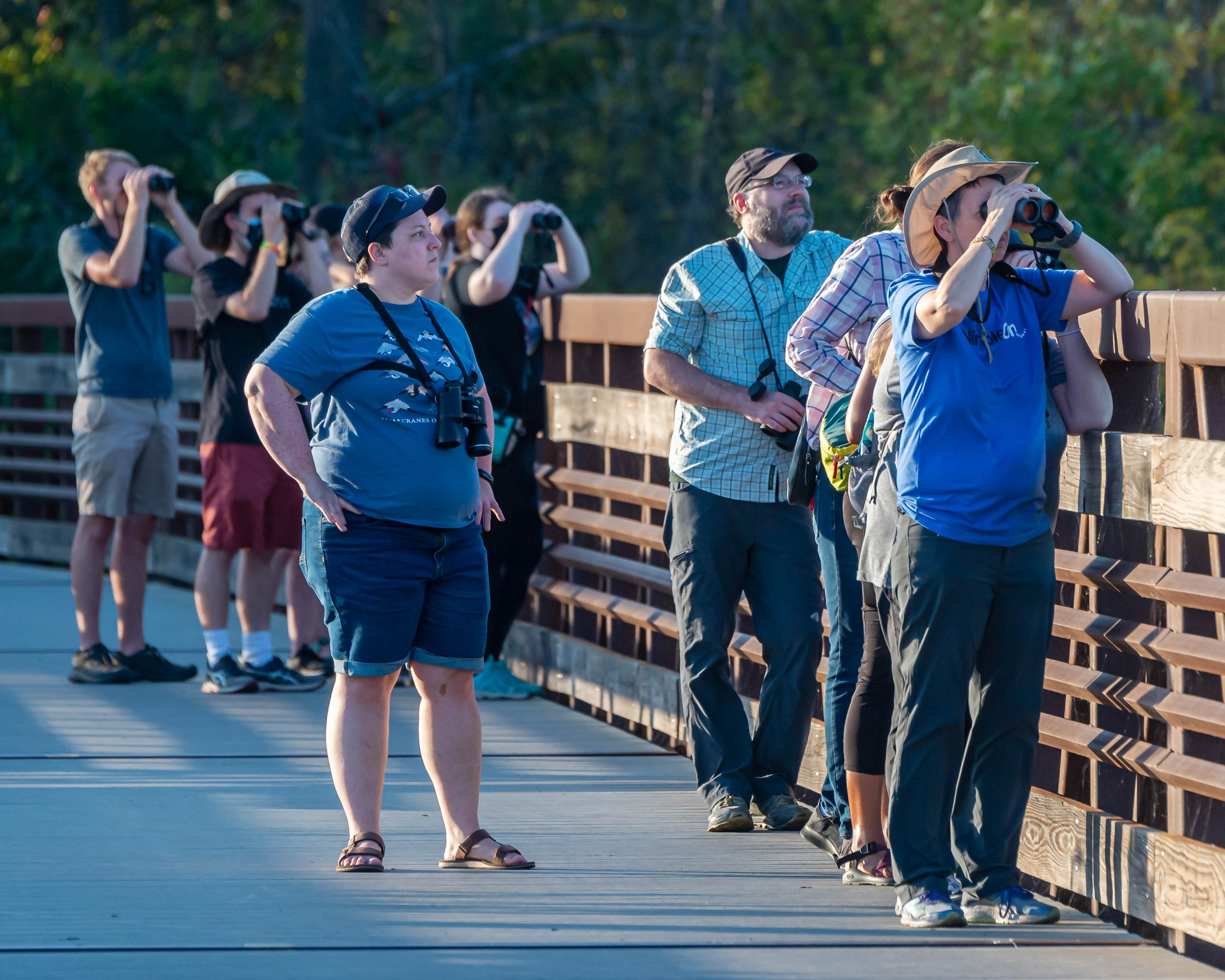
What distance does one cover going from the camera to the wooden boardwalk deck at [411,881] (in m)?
4.32

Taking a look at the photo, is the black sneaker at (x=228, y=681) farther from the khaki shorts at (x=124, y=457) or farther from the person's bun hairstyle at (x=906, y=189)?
the person's bun hairstyle at (x=906, y=189)

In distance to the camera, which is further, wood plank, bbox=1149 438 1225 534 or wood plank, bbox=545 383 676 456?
wood plank, bbox=545 383 676 456

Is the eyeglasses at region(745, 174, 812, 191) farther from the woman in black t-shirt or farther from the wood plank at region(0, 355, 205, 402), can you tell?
the wood plank at region(0, 355, 205, 402)

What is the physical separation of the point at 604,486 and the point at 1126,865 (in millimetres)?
3335

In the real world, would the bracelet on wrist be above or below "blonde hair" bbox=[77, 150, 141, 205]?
below

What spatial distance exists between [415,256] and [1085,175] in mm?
22051

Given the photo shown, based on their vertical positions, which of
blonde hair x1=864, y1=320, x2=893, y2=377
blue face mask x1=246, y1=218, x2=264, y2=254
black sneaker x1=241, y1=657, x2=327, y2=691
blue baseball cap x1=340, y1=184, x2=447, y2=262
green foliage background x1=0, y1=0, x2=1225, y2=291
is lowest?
black sneaker x1=241, y1=657, x2=327, y2=691

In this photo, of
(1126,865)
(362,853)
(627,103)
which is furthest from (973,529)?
(627,103)

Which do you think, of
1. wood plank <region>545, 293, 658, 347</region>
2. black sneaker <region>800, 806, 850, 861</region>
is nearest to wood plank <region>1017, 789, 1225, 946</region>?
black sneaker <region>800, 806, 850, 861</region>

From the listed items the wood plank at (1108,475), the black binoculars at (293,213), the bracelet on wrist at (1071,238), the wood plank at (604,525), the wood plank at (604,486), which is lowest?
the wood plank at (604,525)

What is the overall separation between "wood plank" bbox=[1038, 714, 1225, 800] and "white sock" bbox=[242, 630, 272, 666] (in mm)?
4118

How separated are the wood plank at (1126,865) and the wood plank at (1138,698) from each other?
0.27 metres

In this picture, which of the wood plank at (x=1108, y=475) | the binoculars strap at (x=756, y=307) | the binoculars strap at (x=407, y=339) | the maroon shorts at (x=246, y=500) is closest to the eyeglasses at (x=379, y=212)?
the binoculars strap at (x=407, y=339)

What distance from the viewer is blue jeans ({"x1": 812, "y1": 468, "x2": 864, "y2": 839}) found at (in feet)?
17.3
